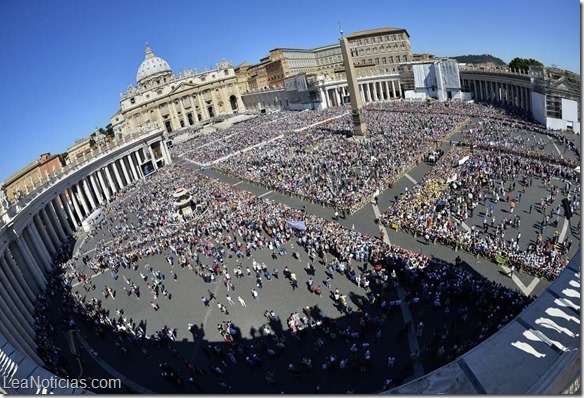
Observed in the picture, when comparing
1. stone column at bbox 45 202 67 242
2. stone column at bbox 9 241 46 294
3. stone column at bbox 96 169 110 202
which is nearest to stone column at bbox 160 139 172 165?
stone column at bbox 96 169 110 202

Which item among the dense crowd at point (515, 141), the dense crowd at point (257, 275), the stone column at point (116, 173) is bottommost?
the dense crowd at point (515, 141)

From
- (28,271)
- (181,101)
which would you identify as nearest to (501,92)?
(28,271)

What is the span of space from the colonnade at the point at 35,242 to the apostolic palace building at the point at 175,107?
73 millimetres

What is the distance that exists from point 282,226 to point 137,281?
10.1m

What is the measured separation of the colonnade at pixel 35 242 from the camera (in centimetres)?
2088

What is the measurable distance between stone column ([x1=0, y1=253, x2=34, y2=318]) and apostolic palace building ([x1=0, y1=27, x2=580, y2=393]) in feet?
0.20

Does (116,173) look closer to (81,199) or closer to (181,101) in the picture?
(81,199)

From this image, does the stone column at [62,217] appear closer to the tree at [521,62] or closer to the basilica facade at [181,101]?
the basilica facade at [181,101]

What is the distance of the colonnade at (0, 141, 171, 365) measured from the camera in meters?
20.9

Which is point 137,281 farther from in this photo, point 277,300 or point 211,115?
point 211,115

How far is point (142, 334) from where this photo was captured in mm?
18625

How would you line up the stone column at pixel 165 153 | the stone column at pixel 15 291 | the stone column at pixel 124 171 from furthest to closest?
the stone column at pixel 165 153 < the stone column at pixel 124 171 < the stone column at pixel 15 291

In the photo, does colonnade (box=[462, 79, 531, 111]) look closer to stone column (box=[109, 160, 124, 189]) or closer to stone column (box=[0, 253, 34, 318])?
stone column (box=[0, 253, 34, 318])

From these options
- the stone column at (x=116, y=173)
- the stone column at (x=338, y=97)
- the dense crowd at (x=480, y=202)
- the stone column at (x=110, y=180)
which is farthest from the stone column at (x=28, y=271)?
the stone column at (x=338, y=97)
